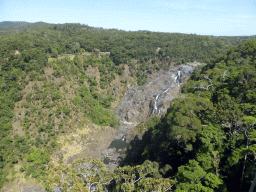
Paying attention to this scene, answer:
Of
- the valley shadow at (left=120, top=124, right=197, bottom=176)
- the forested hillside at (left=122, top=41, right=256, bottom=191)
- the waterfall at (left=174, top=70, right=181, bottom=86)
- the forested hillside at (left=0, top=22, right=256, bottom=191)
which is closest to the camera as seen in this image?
the forested hillside at (left=122, top=41, right=256, bottom=191)

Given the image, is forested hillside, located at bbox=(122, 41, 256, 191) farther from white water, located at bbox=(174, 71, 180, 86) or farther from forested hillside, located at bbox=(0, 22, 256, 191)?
white water, located at bbox=(174, 71, 180, 86)

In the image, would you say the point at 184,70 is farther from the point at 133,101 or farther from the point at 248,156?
the point at 248,156

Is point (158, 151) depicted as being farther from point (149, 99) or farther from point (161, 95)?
point (149, 99)

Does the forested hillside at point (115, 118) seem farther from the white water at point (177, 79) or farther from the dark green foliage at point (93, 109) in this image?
the white water at point (177, 79)

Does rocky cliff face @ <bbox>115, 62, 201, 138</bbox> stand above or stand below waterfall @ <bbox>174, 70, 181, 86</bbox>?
below

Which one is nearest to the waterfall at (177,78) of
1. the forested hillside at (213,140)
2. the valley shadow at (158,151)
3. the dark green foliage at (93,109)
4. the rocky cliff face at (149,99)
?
the rocky cliff face at (149,99)

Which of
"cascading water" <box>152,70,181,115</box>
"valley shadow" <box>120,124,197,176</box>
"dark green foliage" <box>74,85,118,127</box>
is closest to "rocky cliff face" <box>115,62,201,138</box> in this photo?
"cascading water" <box>152,70,181,115</box>
